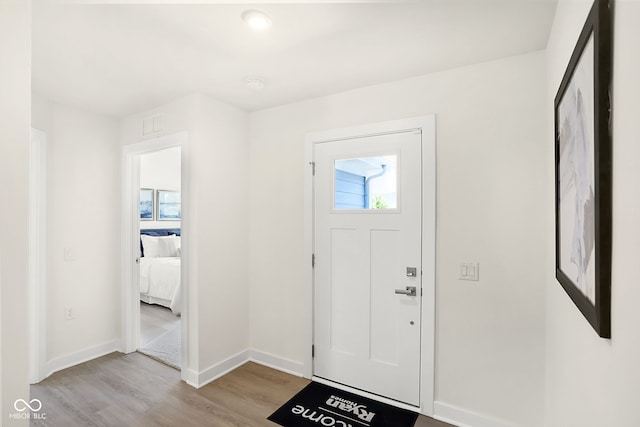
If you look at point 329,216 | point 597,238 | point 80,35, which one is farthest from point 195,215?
point 597,238

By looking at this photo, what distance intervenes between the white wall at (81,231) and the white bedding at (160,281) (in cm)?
121

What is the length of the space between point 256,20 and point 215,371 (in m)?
2.66

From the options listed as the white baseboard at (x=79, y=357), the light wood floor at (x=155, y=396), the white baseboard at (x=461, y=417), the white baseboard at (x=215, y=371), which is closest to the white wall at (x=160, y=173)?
the white baseboard at (x=79, y=357)

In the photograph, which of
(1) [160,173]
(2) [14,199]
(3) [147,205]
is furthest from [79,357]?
(1) [160,173]

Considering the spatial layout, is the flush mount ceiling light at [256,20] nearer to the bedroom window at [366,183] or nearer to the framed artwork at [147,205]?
the bedroom window at [366,183]

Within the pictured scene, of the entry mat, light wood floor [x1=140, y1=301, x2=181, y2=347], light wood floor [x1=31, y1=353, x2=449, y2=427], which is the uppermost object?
the entry mat

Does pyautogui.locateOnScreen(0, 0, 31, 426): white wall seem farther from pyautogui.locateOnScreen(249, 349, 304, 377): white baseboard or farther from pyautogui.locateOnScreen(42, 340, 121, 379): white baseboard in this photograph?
pyautogui.locateOnScreen(42, 340, 121, 379): white baseboard

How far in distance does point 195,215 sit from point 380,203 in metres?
1.51

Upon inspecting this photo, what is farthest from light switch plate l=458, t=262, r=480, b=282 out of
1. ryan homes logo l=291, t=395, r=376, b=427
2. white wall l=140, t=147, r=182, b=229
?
white wall l=140, t=147, r=182, b=229

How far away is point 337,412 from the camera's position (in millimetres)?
2248

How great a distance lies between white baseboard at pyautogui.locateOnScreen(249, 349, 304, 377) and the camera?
111 inches

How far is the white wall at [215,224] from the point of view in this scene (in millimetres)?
2641

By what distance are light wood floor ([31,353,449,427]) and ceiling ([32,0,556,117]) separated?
240 cm

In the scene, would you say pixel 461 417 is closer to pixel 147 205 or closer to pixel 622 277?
pixel 622 277
